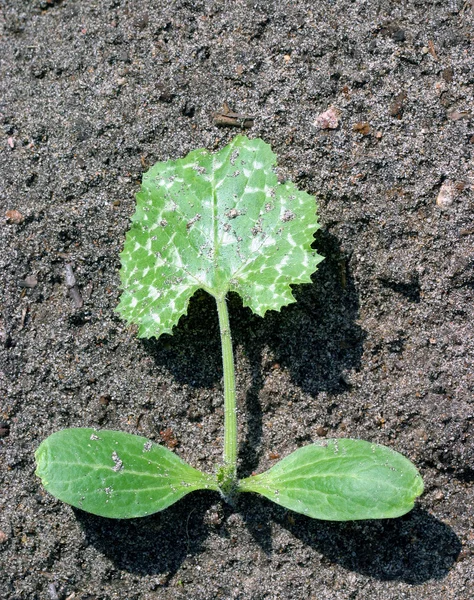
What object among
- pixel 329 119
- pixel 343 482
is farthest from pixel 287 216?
pixel 343 482

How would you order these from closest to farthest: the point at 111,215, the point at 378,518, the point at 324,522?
the point at 378,518 < the point at 324,522 < the point at 111,215

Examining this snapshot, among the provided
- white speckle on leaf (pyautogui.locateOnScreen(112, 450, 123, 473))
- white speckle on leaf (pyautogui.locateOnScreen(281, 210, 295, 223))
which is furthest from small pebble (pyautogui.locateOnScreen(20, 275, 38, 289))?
white speckle on leaf (pyautogui.locateOnScreen(281, 210, 295, 223))

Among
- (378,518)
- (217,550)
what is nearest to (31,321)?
(217,550)

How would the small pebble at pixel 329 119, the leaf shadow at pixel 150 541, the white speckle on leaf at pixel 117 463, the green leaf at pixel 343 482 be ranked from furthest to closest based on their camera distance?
the small pebble at pixel 329 119
the leaf shadow at pixel 150 541
the white speckle on leaf at pixel 117 463
the green leaf at pixel 343 482

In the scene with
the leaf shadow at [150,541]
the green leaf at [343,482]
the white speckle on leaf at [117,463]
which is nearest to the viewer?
the green leaf at [343,482]

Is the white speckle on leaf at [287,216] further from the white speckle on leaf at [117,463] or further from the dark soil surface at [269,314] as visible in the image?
the white speckle on leaf at [117,463]

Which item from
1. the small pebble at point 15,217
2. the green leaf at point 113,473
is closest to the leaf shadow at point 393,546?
the green leaf at point 113,473

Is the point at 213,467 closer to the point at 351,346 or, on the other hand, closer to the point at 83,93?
the point at 351,346

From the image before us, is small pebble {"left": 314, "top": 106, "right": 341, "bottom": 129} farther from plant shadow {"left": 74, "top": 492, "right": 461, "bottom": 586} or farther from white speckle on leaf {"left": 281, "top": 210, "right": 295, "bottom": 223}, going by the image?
plant shadow {"left": 74, "top": 492, "right": 461, "bottom": 586}
